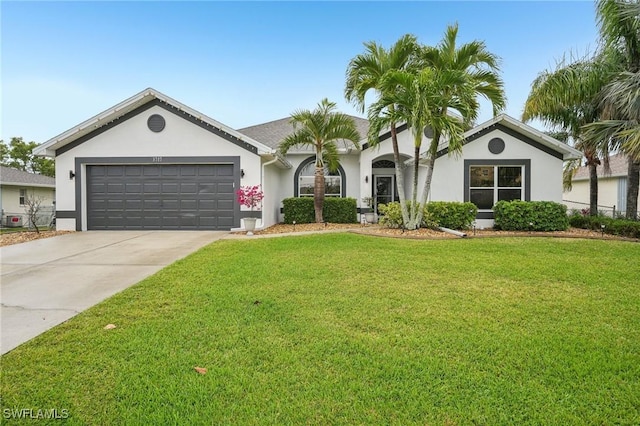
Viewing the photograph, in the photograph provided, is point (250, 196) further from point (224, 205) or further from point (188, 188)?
point (188, 188)

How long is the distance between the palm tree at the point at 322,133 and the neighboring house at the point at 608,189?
1277 centimetres

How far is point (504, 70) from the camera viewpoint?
10.2 meters

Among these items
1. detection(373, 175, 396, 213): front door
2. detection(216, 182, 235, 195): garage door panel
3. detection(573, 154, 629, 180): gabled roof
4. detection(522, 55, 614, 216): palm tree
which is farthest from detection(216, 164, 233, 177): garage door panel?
detection(573, 154, 629, 180): gabled roof

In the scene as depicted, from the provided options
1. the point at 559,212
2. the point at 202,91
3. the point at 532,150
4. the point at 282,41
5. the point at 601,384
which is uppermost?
the point at 282,41

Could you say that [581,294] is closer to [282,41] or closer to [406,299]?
[406,299]

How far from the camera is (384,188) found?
16406 millimetres

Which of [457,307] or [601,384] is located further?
[457,307]

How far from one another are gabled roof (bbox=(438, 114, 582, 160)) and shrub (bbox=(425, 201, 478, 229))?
259 centimetres

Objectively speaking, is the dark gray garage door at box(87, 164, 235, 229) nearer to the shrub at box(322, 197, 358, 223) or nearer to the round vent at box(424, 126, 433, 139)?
the shrub at box(322, 197, 358, 223)

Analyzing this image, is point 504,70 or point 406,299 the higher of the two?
point 504,70

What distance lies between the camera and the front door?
53.5ft

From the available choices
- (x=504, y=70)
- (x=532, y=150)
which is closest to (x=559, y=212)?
(x=532, y=150)

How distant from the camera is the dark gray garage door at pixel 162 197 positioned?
40.5 ft

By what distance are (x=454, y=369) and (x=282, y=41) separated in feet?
59.1
